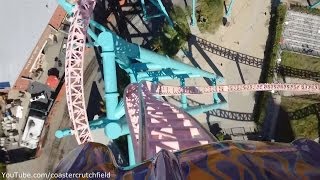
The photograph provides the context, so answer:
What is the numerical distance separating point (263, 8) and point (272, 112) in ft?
20.0

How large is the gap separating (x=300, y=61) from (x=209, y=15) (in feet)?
19.2

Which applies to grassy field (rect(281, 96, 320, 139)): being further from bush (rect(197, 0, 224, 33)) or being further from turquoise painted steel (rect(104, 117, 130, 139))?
turquoise painted steel (rect(104, 117, 130, 139))

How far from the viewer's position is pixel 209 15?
92.7 ft

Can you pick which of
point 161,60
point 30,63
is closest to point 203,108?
point 161,60

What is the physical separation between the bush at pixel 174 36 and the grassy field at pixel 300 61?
5.80m

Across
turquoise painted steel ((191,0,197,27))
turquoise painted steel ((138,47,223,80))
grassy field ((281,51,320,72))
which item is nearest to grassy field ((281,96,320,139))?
grassy field ((281,51,320,72))

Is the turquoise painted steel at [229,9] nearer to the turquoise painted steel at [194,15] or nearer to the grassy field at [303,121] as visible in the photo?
the turquoise painted steel at [194,15]

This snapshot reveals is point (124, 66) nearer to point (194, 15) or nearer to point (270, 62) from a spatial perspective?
point (194, 15)

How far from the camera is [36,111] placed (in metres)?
28.2

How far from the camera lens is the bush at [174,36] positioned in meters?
28.2

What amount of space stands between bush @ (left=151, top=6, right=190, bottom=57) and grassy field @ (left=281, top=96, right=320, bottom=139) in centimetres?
691

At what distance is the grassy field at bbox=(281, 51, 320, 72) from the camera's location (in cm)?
2791

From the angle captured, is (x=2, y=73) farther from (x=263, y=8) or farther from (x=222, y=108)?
(x=263, y=8)

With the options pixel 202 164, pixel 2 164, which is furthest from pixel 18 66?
pixel 202 164
